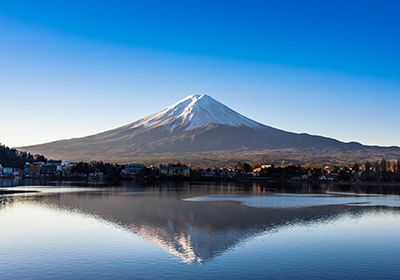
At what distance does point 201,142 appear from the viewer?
155250mm

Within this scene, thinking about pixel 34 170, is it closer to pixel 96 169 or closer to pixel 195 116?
pixel 96 169

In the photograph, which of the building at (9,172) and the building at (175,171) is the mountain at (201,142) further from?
the building at (9,172)

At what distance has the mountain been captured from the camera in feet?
448

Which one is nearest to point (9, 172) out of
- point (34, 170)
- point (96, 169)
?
point (34, 170)

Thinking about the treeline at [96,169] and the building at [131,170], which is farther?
the building at [131,170]

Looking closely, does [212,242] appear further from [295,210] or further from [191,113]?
[191,113]

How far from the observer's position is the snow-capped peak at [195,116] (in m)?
170

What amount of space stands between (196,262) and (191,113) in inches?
6551

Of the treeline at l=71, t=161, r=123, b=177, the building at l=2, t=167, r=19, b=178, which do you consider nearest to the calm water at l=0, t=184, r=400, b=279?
the building at l=2, t=167, r=19, b=178

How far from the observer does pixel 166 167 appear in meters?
84.9

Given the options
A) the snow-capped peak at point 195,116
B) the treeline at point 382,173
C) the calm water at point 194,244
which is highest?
the snow-capped peak at point 195,116

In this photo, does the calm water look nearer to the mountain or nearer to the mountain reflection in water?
the mountain reflection in water

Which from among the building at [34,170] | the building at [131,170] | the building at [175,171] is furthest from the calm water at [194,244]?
the building at [34,170]

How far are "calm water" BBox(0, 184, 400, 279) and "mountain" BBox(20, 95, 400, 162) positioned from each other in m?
101
